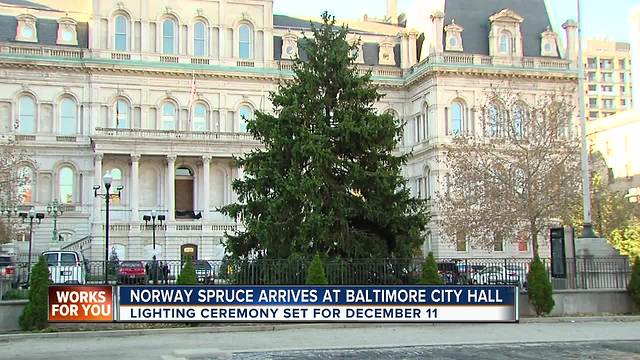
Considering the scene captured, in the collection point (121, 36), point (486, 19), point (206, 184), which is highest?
point (486, 19)

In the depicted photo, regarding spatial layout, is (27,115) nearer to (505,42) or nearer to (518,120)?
(518,120)

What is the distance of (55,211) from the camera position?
193 feet

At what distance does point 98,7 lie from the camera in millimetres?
66000

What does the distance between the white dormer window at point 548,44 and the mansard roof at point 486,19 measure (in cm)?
43

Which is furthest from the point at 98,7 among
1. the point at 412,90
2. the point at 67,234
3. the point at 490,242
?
the point at 490,242

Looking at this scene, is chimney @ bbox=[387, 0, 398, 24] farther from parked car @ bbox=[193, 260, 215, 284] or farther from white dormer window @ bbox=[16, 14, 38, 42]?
parked car @ bbox=[193, 260, 215, 284]

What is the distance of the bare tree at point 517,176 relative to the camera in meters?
43.7

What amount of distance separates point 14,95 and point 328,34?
4221cm

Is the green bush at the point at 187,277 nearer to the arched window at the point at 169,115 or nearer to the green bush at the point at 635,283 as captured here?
the green bush at the point at 635,283

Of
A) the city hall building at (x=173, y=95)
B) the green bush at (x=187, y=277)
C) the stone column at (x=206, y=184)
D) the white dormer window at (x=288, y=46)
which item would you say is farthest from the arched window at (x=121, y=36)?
the green bush at (x=187, y=277)

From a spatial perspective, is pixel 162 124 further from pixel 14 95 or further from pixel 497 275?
pixel 497 275

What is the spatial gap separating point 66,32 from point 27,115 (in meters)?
7.08

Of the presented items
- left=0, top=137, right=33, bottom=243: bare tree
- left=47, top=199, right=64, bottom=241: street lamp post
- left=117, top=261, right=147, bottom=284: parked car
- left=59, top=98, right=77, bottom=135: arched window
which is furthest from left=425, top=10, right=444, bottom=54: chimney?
left=117, top=261, right=147, bottom=284: parked car

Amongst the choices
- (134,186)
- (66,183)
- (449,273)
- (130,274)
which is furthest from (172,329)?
(66,183)
